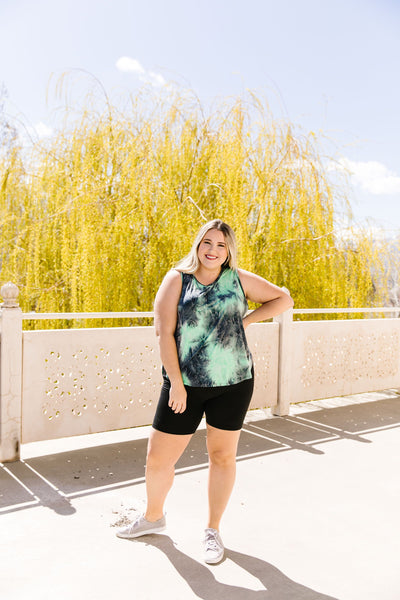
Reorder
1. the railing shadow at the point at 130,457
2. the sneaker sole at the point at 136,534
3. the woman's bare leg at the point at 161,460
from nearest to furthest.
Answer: the woman's bare leg at the point at 161,460, the sneaker sole at the point at 136,534, the railing shadow at the point at 130,457

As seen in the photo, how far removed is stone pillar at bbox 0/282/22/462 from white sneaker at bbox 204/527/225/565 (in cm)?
151

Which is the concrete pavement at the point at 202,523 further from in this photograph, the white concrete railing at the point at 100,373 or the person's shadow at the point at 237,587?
the white concrete railing at the point at 100,373

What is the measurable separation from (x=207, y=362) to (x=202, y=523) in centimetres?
88

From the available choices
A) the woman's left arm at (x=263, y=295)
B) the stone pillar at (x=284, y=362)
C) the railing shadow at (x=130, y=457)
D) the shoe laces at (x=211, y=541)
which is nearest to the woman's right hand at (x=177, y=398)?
the woman's left arm at (x=263, y=295)

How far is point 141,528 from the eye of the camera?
2.46 meters

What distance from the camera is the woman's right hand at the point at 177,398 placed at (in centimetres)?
222

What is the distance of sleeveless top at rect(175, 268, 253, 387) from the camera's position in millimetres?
2240

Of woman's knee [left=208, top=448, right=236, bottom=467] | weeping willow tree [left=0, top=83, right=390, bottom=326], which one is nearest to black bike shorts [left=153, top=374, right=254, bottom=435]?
woman's knee [left=208, top=448, right=236, bottom=467]

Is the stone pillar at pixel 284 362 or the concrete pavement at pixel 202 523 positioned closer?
the concrete pavement at pixel 202 523

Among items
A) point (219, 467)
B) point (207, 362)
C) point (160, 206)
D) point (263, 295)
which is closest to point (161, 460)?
point (219, 467)

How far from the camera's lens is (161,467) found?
236 centimetres

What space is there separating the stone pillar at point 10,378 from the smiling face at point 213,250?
153 centimetres

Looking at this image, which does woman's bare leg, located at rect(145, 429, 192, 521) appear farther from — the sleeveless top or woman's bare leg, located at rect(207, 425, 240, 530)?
the sleeveless top

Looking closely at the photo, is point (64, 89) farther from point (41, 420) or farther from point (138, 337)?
point (41, 420)
